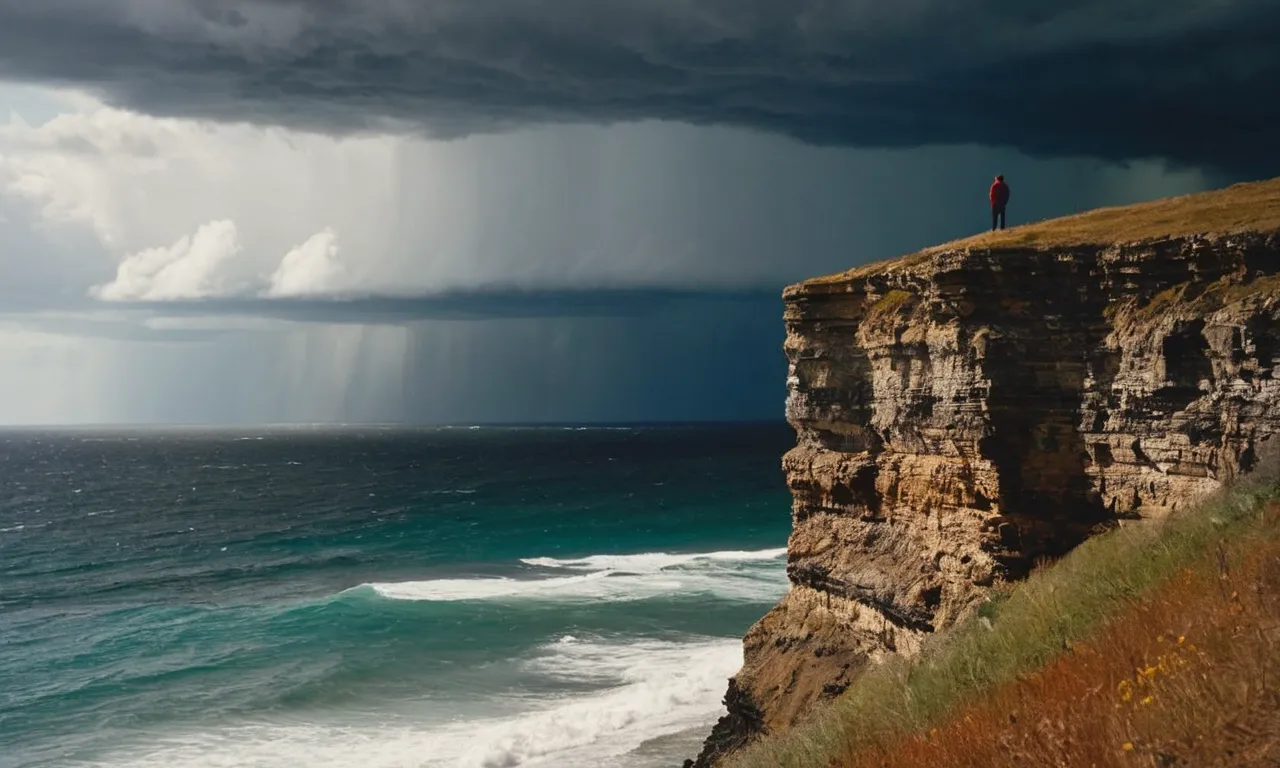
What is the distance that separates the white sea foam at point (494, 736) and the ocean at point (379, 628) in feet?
0.28

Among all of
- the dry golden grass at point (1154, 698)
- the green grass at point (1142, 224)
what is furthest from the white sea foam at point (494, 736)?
the dry golden grass at point (1154, 698)

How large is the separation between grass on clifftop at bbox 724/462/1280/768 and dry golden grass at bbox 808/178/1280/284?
592 cm

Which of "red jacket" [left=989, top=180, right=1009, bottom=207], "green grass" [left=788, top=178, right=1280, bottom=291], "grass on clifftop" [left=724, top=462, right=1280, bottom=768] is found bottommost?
"grass on clifftop" [left=724, top=462, right=1280, bottom=768]

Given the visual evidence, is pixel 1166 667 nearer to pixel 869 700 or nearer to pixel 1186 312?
pixel 869 700

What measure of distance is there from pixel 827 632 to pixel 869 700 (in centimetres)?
1082

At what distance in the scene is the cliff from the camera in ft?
48.9

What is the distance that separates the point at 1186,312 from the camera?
14992 mm

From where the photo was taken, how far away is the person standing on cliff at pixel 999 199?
2341cm

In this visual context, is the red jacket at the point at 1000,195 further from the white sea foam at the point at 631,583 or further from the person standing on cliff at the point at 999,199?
the white sea foam at the point at 631,583

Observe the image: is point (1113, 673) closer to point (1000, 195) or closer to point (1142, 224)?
point (1142, 224)

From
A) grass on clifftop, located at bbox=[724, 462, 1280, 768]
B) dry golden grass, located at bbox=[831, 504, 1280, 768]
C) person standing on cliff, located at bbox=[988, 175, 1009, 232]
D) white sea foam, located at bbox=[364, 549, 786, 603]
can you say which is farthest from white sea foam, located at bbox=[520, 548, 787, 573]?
dry golden grass, located at bbox=[831, 504, 1280, 768]

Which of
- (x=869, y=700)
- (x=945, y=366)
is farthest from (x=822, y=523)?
(x=869, y=700)

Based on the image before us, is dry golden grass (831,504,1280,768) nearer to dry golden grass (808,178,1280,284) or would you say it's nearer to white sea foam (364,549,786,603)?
dry golden grass (808,178,1280,284)

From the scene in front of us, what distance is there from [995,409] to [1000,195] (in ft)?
27.3
